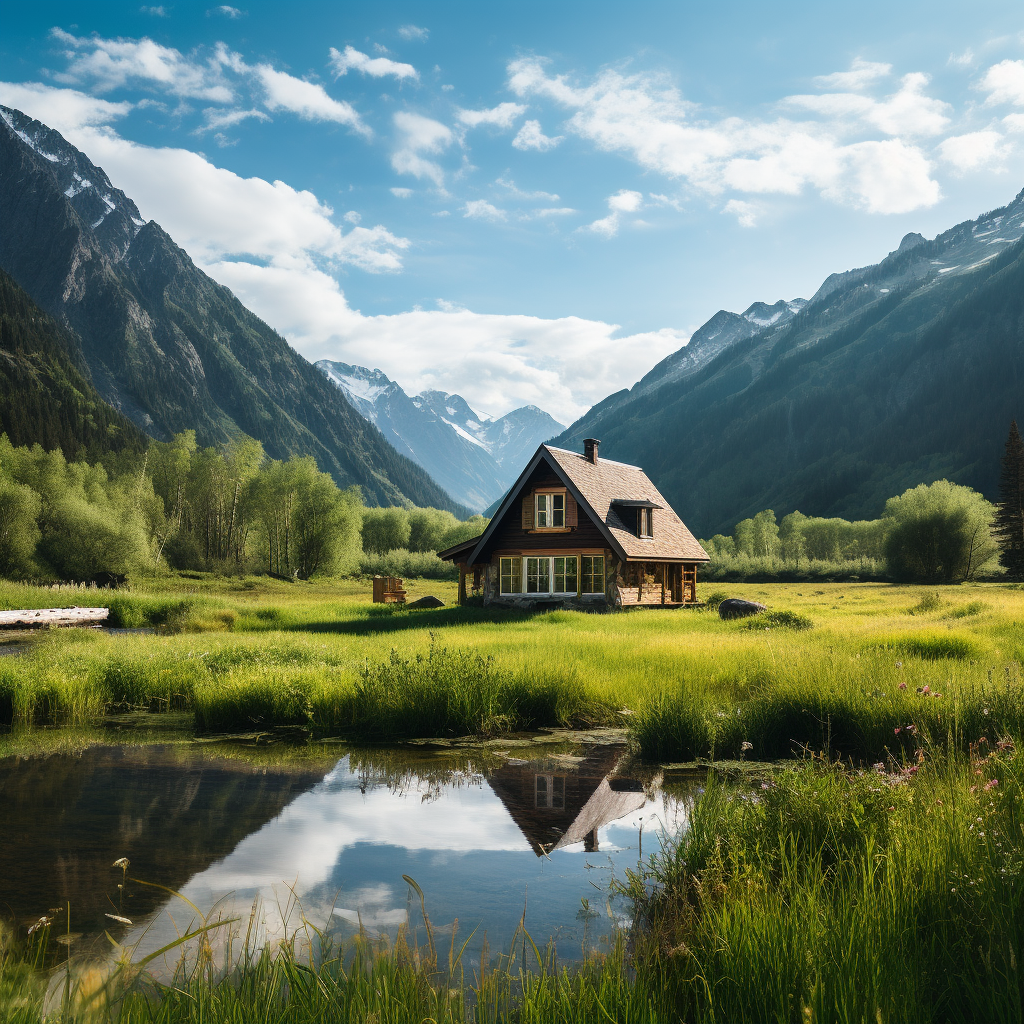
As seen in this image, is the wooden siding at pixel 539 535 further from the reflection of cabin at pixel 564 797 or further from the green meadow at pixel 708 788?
the reflection of cabin at pixel 564 797

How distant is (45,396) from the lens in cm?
13075

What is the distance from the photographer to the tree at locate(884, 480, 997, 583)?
236 feet

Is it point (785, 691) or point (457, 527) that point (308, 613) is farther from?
point (457, 527)

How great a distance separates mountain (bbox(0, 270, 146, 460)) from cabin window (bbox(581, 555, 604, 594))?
97.8 metres

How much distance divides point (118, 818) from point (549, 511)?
92.7 feet

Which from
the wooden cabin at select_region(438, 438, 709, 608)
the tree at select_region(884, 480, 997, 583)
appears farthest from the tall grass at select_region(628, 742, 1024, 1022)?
the tree at select_region(884, 480, 997, 583)

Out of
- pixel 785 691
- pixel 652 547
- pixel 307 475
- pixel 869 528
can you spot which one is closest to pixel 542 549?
pixel 652 547

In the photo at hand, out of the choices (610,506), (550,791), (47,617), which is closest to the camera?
(550,791)

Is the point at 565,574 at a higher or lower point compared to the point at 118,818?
higher

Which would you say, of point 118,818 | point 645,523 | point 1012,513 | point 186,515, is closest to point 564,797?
point 118,818

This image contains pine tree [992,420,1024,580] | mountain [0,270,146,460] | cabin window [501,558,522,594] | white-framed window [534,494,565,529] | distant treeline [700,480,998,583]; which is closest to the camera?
white-framed window [534,494,565,529]

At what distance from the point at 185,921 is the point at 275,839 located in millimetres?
1977

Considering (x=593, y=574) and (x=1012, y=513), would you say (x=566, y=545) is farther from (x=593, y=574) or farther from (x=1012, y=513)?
(x=1012, y=513)

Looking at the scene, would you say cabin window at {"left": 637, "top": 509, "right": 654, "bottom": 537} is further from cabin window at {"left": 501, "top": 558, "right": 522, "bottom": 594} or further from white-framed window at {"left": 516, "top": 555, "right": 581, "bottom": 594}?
cabin window at {"left": 501, "top": 558, "right": 522, "bottom": 594}
